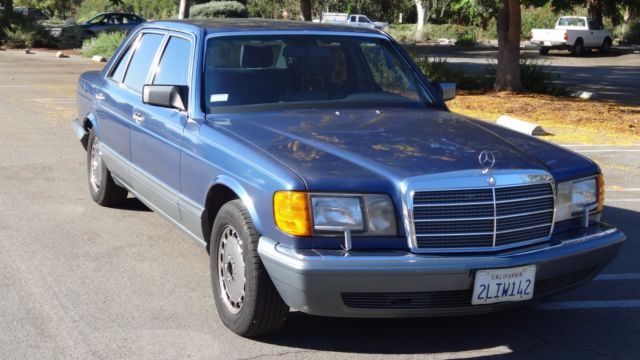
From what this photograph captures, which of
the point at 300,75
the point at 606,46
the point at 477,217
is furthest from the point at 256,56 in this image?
the point at 606,46

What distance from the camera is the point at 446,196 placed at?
4.43 metres

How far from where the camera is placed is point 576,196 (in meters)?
4.99

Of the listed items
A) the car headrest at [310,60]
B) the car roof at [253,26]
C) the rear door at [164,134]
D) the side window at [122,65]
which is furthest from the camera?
the side window at [122,65]

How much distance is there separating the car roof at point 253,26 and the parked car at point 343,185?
0.10ft

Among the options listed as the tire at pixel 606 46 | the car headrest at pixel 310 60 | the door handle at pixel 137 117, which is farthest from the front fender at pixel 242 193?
the tire at pixel 606 46

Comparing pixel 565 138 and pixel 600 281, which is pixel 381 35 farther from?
pixel 565 138

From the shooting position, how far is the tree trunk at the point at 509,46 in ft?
61.4

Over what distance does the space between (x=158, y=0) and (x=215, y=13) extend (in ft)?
50.4

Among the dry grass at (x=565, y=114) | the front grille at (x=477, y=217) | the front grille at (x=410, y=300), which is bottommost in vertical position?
the dry grass at (x=565, y=114)

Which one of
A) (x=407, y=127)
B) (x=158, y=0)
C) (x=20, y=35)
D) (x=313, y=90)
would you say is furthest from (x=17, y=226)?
(x=158, y=0)

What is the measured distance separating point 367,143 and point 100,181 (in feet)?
12.3

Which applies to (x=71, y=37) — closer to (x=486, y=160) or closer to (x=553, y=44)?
(x=553, y=44)

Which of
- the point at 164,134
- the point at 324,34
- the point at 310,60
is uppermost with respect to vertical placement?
the point at 324,34

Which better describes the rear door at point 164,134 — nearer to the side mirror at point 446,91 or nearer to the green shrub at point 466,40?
the side mirror at point 446,91
